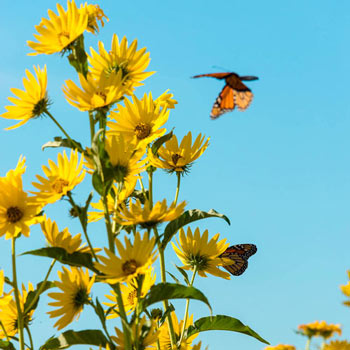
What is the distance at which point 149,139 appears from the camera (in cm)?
331

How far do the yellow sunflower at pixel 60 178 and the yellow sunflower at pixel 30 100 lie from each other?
0.37 metres

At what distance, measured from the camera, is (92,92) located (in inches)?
119

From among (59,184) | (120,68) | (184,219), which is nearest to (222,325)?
(184,219)

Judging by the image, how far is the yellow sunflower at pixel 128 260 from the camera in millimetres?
2707

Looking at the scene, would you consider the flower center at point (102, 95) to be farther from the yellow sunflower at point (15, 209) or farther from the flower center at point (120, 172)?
the yellow sunflower at point (15, 209)

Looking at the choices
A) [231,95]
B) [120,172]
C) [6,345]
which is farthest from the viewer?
[231,95]

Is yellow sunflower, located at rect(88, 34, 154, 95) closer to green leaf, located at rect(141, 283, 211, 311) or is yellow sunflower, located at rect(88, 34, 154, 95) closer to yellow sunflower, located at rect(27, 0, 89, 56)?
yellow sunflower, located at rect(27, 0, 89, 56)

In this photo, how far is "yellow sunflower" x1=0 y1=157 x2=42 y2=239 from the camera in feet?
9.89

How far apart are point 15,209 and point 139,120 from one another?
36.4 inches

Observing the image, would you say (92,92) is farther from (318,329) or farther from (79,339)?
(318,329)

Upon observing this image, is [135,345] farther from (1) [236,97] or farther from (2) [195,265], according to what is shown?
(1) [236,97]

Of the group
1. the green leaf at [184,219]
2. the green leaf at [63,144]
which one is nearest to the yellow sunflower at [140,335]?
the green leaf at [184,219]

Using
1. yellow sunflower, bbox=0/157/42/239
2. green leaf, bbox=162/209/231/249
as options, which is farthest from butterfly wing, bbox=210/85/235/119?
yellow sunflower, bbox=0/157/42/239

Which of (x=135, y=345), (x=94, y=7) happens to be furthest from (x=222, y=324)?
(x=94, y=7)
